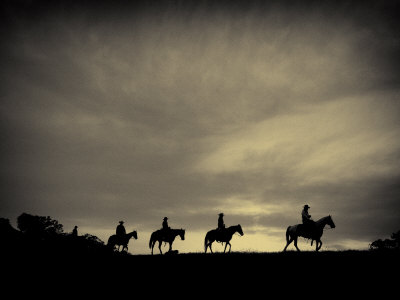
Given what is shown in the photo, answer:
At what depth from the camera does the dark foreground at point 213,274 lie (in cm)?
1239

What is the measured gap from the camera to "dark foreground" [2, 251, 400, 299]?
12.4 metres

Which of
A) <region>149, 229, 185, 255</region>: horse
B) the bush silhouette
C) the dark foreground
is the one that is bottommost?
the dark foreground

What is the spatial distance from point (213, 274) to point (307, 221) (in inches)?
428

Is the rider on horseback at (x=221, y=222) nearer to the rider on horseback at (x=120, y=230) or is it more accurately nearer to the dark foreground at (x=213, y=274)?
the dark foreground at (x=213, y=274)

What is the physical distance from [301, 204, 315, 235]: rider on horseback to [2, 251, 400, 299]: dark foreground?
4.70 m

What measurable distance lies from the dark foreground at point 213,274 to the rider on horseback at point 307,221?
15.4 feet

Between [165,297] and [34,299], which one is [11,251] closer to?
[34,299]

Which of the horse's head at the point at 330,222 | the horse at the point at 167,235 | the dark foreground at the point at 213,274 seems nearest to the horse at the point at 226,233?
the horse at the point at 167,235

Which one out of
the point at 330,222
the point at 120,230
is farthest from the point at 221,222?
the point at 120,230

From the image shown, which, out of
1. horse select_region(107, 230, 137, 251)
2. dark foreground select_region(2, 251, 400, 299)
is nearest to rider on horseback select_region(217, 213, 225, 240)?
dark foreground select_region(2, 251, 400, 299)

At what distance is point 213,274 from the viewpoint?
14305mm

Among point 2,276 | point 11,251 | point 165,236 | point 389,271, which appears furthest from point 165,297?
point 165,236

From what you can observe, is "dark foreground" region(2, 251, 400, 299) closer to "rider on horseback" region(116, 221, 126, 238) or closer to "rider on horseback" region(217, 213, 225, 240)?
"rider on horseback" region(217, 213, 225, 240)

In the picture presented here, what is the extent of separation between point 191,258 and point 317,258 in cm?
701
